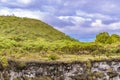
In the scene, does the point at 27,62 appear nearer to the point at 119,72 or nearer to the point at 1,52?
the point at 1,52

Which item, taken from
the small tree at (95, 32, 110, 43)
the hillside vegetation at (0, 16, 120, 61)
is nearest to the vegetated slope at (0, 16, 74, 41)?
the hillside vegetation at (0, 16, 120, 61)

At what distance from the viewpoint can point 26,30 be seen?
107 ft

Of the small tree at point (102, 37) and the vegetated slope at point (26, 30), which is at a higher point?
the vegetated slope at point (26, 30)

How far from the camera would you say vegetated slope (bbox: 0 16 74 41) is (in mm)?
31089

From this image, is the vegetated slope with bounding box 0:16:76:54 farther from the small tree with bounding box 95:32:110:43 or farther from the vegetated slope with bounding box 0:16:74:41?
the small tree with bounding box 95:32:110:43

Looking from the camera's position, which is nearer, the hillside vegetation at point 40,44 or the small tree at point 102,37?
the hillside vegetation at point 40,44

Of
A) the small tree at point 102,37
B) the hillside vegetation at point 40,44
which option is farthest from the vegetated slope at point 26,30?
the small tree at point 102,37

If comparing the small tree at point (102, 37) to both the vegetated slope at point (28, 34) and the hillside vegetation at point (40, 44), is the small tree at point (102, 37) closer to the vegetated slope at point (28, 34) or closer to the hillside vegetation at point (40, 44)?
the hillside vegetation at point (40, 44)

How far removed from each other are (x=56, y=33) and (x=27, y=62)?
579 inches

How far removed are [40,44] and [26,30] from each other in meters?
7.79

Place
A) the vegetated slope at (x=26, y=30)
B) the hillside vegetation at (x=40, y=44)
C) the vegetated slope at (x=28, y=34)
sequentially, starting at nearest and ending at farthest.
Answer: the hillside vegetation at (x=40, y=44), the vegetated slope at (x=28, y=34), the vegetated slope at (x=26, y=30)

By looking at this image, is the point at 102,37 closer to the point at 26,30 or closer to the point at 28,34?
the point at 28,34

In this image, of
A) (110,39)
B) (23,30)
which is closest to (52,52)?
(110,39)

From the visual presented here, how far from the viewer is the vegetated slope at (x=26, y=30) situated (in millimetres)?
31089
